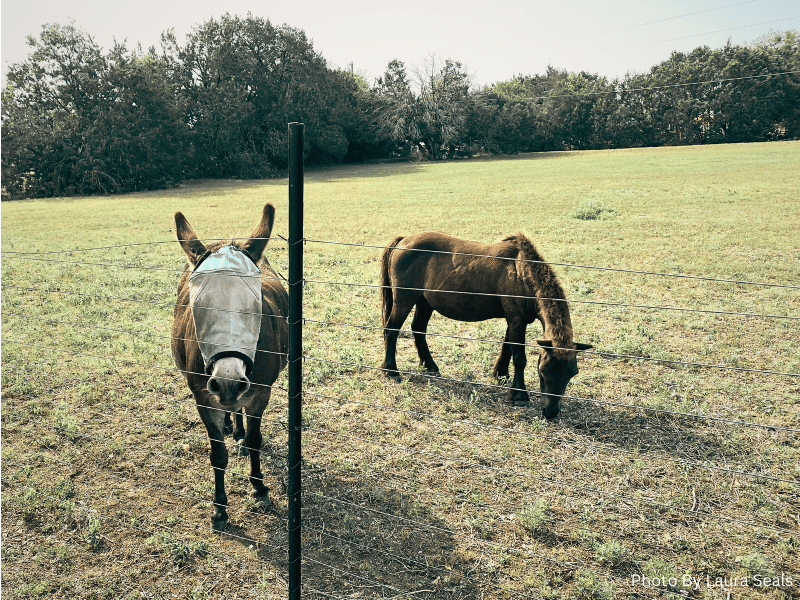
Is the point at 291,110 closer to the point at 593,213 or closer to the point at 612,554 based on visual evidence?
the point at 593,213

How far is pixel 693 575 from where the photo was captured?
3287 mm

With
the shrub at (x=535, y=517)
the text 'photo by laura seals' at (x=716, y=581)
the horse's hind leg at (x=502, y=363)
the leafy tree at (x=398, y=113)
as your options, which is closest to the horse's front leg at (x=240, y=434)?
the shrub at (x=535, y=517)

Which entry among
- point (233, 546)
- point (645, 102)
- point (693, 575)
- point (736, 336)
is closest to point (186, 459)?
point (233, 546)

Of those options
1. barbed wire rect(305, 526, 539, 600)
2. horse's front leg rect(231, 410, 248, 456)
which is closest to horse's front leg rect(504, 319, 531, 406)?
barbed wire rect(305, 526, 539, 600)

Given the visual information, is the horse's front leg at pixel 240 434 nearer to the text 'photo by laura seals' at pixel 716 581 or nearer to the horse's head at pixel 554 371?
the horse's head at pixel 554 371

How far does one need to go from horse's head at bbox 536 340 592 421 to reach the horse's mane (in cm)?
9

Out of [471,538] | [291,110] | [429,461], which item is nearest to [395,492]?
[429,461]

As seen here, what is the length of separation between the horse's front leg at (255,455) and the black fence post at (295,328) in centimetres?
143

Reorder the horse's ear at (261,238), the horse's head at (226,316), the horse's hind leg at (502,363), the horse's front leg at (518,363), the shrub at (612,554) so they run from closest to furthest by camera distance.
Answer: the horse's head at (226,316) → the shrub at (612,554) → the horse's ear at (261,238) → the horse's front leg at (518,363) → the horse's hind leg at (502,363)

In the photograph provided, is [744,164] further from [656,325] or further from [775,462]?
[775,462]

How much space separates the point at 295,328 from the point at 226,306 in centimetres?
93

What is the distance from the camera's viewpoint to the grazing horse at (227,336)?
114 inches

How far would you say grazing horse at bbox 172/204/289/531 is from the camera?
2885 mm

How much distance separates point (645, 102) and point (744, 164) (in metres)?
27.7
